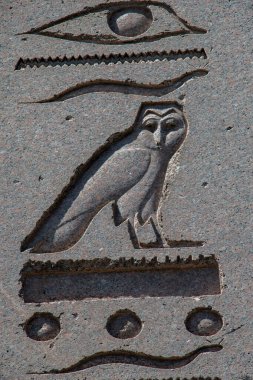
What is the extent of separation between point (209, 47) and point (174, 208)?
33.5 inches

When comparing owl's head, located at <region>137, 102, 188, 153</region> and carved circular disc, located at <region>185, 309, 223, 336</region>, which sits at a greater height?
owl's head, located at <region>137, 102, 188, 153</region>

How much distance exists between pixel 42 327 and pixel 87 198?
1.93 ft

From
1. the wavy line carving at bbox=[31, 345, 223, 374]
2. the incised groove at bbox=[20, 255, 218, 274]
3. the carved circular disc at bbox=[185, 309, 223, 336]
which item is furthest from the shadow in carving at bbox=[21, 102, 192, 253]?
the wavy line carving at bbox=[31, 345, 223, 374]

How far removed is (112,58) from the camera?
21.0 ft

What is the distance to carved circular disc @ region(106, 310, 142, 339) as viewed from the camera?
5.65m

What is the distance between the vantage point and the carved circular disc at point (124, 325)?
5648mm

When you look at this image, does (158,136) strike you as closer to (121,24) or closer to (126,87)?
(126,87)

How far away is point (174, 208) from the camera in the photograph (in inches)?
233

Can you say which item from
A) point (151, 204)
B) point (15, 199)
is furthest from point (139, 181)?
point (15, 199)

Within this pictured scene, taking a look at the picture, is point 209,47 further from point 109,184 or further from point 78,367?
point 78,367

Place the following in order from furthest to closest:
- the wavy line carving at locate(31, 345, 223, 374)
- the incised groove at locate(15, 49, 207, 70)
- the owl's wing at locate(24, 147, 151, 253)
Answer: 1. the incised groove at locate(15, 49, 207, 70)
2. the owl's wing at locate(24, 147, 151, 253)
3. the wavy line carving at locate(31, 345, 223, 374)

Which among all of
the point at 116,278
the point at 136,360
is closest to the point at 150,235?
the point at 116,278

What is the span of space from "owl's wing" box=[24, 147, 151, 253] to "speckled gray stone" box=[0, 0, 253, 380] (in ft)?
0.10

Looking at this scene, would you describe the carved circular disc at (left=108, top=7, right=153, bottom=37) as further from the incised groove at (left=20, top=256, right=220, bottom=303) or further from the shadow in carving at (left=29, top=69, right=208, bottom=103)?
the incised groove at (left=20, top=256, right=220, bottom=303)
